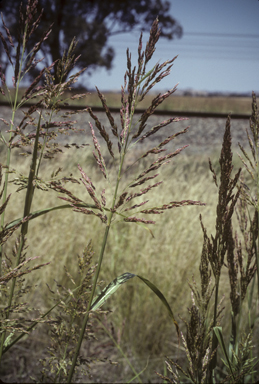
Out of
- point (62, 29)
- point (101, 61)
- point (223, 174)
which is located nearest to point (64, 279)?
point (223, 174)

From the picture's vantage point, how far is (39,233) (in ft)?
7.26

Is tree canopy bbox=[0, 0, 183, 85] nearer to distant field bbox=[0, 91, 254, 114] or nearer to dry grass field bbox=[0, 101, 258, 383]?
distant field bbox=[0, 91, 254, 114]

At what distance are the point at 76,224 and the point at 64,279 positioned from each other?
1.15 feet

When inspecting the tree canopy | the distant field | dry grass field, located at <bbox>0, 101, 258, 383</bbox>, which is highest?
the tree canopy

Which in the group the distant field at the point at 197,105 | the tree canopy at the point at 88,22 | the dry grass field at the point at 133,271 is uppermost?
the tree canopy at the point at 88,22

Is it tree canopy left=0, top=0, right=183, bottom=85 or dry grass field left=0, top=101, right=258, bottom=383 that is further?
tree canopy left=0, top=0, right=183, bottom=85

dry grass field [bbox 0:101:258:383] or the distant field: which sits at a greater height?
the distant field

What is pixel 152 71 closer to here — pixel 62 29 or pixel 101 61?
pixel 62 29

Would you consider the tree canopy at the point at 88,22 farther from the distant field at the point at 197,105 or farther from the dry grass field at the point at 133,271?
the dry grass field at the point at 133,271

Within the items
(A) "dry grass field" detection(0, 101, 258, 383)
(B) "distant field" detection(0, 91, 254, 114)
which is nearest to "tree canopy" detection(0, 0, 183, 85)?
(B) "distant field" detection(0, 91, 254, 114)

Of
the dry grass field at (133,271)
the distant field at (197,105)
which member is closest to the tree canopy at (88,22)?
the distant field at (197,105)

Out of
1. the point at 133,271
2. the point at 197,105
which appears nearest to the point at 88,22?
the point at 197,105

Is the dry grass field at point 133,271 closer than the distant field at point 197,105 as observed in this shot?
Yes

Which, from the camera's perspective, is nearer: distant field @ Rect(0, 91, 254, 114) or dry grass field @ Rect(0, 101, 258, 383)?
dry grass field @ Rect(0, 101, 258, 383)
